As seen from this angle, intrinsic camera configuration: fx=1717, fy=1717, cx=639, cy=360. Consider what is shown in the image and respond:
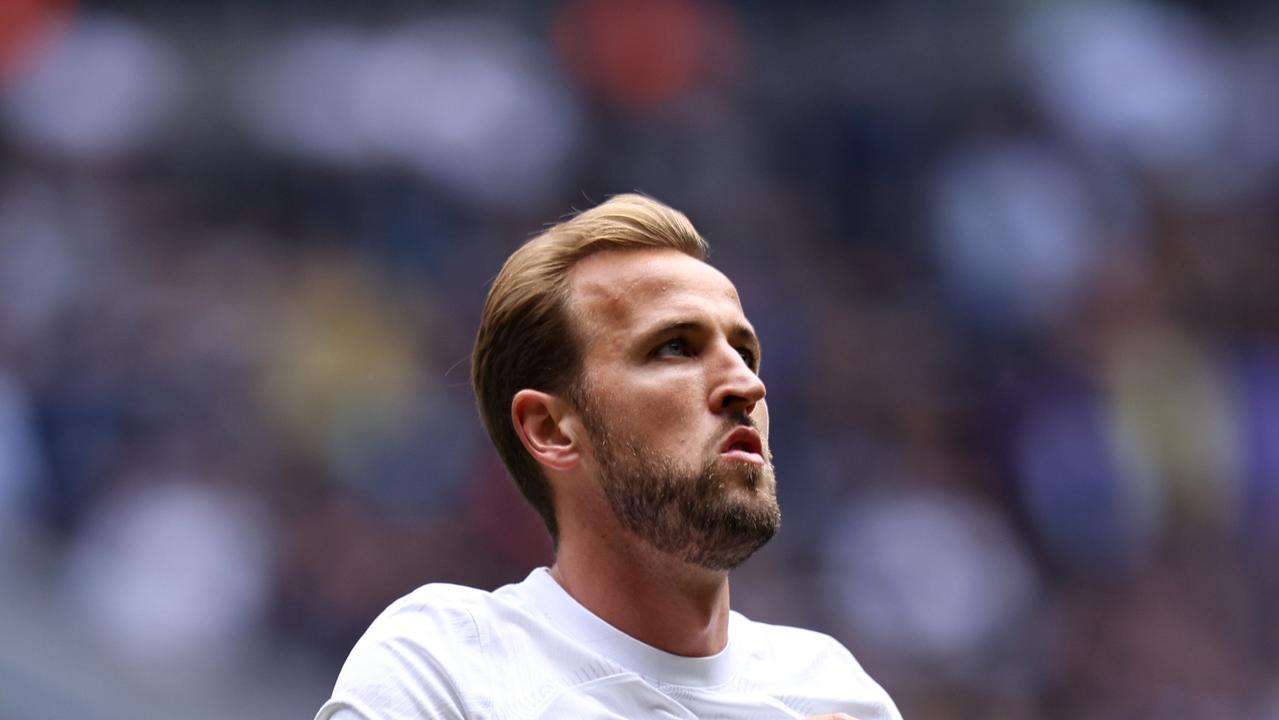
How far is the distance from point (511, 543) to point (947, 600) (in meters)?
1.84

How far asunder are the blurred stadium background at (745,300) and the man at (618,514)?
4309mm

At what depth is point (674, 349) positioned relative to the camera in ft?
8.39

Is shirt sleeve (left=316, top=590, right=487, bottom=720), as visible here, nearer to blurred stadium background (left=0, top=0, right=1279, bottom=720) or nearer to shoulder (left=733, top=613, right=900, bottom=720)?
shoulder (left=733, top=613, right=900, bottom=720)

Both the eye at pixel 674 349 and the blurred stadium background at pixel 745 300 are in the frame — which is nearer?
the eye at pixel 674 349

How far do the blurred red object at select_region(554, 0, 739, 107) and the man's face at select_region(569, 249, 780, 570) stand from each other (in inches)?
282

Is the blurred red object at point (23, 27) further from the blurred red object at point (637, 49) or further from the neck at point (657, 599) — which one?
the neck at point (657, 599)

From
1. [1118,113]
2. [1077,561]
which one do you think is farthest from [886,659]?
[1118,113]

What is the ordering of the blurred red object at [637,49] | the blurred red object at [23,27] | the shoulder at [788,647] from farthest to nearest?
the blurred red object at [637,49]
the blurred red object at [23,27]
the shoulder at [788,647]

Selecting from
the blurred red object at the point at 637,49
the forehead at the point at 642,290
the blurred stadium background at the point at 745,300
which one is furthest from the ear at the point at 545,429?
the blurred red object at the point at 637,49

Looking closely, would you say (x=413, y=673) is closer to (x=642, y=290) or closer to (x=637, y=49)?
(x=642, y=290)

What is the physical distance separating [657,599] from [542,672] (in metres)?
0.22

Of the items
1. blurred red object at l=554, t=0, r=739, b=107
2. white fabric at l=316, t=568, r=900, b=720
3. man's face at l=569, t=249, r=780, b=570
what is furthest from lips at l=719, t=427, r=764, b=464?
blurred red object at l=554, t=0, r=739, b=107

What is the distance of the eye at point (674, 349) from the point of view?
100 inches

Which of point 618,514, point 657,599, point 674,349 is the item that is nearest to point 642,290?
point 674,349
